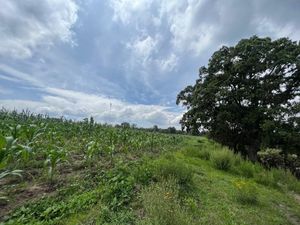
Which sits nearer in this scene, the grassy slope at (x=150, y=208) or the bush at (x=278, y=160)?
the grassy slope at (x=150, y=208)

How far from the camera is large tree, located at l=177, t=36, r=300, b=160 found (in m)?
18.3

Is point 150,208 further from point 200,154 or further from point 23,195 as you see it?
point 200,154

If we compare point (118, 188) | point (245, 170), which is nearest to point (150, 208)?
point (118, 188)

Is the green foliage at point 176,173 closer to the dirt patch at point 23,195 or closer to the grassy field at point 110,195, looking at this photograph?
the grassy field at point 110,195

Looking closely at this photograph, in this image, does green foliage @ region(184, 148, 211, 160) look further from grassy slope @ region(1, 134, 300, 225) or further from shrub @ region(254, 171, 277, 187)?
grassy slope @ region(1, 134, 300, 225)

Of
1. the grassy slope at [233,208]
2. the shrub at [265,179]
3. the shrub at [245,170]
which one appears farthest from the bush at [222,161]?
the grassy slope at [233,208]

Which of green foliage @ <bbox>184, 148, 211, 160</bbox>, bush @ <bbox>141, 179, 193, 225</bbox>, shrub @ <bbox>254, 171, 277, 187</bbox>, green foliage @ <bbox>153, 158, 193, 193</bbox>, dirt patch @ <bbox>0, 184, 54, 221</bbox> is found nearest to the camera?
bush @ <bbox>141, 179, 193, 225</bbox>

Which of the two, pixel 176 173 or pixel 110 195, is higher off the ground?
pixel 176 173

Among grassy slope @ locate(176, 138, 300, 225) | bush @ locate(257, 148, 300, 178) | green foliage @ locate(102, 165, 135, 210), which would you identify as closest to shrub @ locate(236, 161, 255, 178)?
grassy slope @ locate(176, 138, 300, 225)

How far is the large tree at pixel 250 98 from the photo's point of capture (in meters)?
18.3

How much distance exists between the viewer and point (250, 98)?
19844 millimetres

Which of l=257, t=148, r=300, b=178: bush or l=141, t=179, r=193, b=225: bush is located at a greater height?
l=257, t=148, r=300, b=178: bush

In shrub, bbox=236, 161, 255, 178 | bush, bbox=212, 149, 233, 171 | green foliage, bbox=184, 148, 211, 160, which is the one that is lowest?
shrub, bbox=236, 161, 255, 178

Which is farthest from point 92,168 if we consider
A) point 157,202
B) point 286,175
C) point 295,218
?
point 286,175
